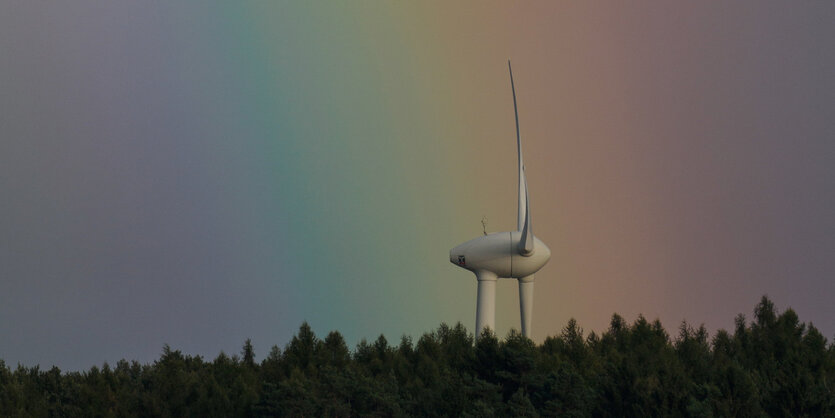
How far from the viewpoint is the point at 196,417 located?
83000 millimetres

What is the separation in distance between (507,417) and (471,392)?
4298 millimetres

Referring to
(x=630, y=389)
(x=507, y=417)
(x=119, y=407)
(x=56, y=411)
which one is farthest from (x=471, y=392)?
(x=56, y=411)

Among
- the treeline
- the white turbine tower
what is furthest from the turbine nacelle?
the treeline

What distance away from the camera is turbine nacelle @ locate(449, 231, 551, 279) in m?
86.9

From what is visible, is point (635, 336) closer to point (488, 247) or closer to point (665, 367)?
point (488, 247)

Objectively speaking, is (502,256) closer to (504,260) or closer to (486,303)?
(504,260)

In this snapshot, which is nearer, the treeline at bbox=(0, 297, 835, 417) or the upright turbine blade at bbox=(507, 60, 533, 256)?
the treeline at bbox=(0, 297, 835, 417)

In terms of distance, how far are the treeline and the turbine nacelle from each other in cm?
541

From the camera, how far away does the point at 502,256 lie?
86875 millimetres

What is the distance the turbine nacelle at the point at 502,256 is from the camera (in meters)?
86.9

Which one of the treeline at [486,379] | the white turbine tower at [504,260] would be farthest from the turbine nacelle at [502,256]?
the treeline at [486,379]

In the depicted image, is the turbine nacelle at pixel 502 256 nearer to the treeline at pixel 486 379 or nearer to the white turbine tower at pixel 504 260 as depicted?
the white turbine tower at pixel 504 260

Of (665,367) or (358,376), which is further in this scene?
(358,376)

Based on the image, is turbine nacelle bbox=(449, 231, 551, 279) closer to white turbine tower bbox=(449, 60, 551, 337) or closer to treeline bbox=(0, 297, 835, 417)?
white turbine tower bbox=(449, 60, 551, 337)
